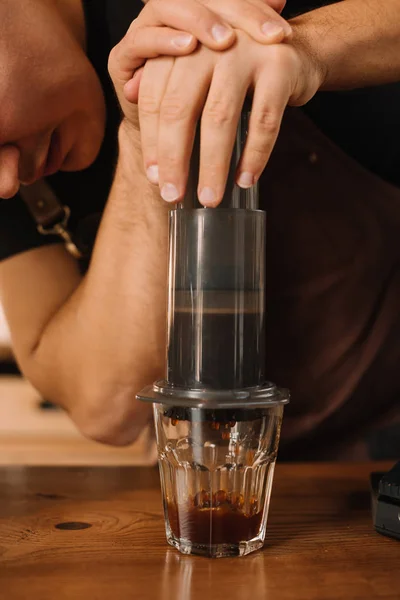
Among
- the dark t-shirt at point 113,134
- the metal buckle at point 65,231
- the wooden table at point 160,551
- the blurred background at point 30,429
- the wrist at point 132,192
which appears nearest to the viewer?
the wooden table at point 160,551

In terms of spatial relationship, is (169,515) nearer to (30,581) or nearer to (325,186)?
(30,581)

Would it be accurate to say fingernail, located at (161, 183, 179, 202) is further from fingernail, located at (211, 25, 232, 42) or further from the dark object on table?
the dark object on table

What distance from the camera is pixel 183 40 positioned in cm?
65

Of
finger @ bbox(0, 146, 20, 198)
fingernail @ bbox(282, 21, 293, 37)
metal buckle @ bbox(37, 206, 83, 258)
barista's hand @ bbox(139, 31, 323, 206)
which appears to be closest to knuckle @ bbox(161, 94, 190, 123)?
barista's hand @ bbox(139, 31, 323, 206)

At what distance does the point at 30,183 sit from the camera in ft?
4.18

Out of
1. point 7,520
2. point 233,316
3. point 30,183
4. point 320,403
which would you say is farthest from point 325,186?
point 7,520

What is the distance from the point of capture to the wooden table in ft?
1.81

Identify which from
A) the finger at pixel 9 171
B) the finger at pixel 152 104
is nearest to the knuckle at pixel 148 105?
the finger at pixel 152 104

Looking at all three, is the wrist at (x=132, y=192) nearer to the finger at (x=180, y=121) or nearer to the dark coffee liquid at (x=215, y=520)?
the finger at (x=180, y=121)

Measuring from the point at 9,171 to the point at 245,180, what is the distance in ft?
1.98

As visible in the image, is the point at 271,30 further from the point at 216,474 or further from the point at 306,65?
the point at 216,474

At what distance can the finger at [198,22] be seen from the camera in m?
0.64

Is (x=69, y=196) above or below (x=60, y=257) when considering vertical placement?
above

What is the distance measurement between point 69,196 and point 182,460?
889 mm
